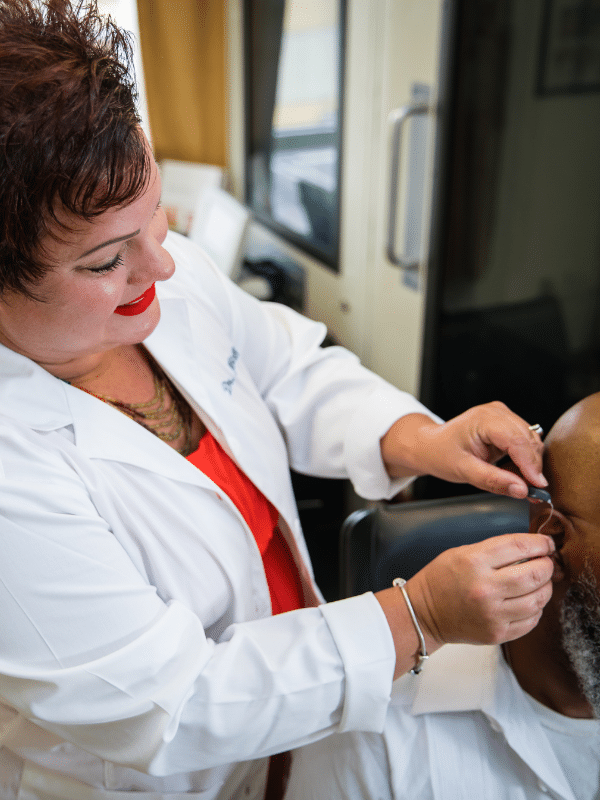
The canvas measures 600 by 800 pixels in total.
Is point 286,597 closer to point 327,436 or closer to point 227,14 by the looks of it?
point 327,436

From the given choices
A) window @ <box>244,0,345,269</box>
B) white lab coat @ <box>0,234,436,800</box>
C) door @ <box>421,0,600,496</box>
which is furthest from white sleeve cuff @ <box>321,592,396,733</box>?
window @ <box>244,0,345,269</box>

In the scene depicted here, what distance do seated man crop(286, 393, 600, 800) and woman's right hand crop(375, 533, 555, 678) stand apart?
0.09 meters

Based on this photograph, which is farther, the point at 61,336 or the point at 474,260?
the point at 474,260

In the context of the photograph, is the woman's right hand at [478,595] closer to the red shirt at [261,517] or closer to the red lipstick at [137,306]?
the red shirt at [261,517]

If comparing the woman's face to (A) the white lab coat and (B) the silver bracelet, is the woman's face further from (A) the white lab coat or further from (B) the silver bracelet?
(B) the silver bracelet

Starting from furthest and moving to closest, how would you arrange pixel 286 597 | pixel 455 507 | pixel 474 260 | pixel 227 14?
pixel 227 14 → pixel 474 260 → pixel 455 507 → pixel 286 597

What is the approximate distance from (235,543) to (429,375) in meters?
1.26

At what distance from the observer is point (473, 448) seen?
1.00m

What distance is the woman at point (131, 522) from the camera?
708 mm

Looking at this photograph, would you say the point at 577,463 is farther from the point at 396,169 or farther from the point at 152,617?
the point at 396,169

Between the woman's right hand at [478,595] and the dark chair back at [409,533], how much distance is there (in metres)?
0.44

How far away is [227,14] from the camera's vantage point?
3230mm

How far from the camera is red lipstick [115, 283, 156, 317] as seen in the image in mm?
867

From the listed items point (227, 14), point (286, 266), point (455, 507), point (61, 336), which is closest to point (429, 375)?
point (455, 507)
